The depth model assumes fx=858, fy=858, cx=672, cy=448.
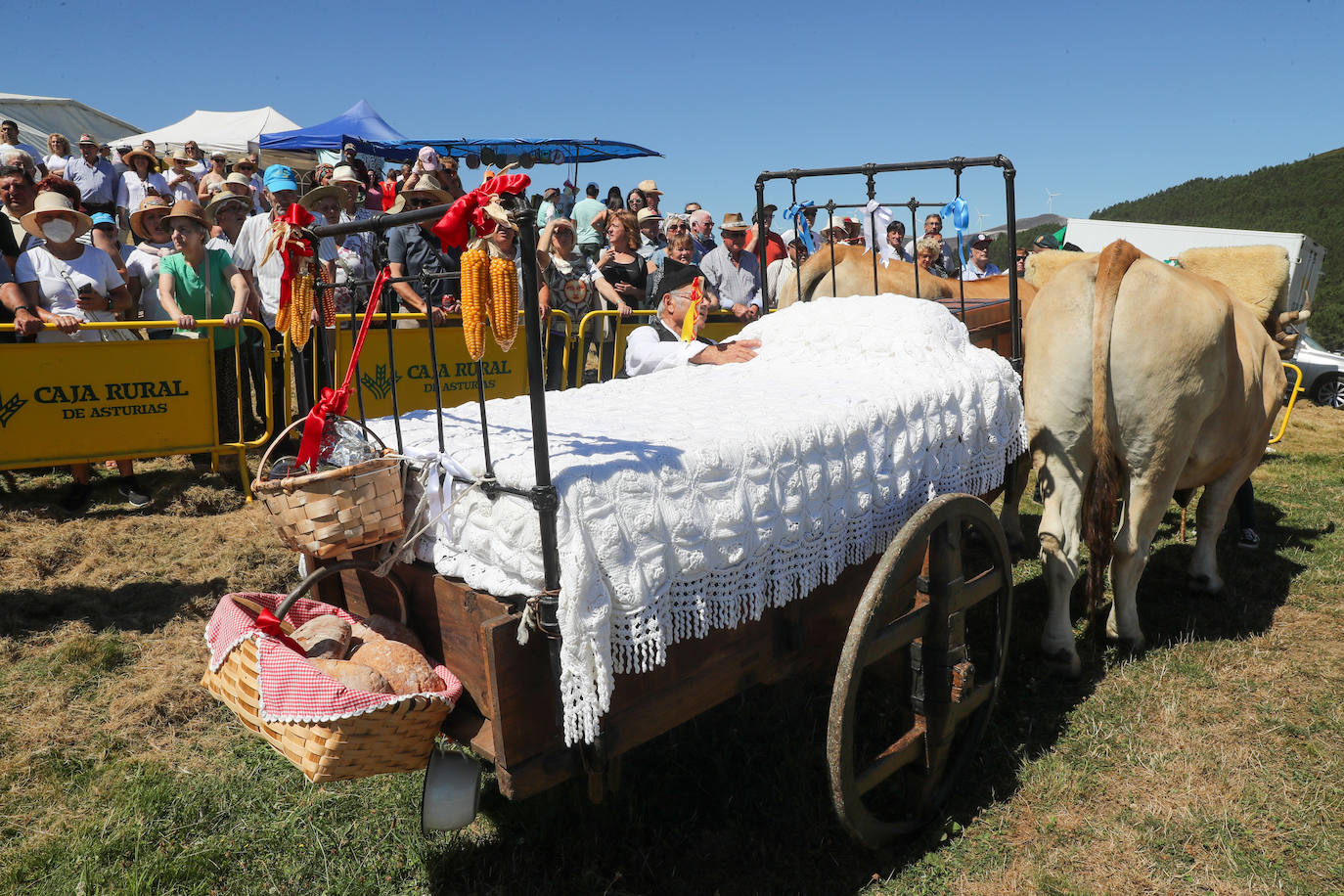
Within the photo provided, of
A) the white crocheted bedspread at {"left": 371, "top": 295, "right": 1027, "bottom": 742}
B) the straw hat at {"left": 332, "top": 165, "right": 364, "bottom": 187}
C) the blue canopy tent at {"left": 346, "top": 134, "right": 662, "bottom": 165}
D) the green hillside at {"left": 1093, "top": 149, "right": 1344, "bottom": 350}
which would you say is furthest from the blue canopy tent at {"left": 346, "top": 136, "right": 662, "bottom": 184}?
the green hillside at {"left": 1093, "top": 149, "right": 1344, "bottom": 350}

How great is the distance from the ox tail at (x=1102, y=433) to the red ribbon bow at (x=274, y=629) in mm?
3142

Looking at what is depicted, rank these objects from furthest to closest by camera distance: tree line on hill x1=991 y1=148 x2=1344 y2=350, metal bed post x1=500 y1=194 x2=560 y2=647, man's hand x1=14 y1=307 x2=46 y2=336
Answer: tree line on hill x1=991 y1=148 x2=1344 y2=350
man's hand x1=14 y1=307 x2=46 y2=336
metal bed post x1=500 y1=194 x2=560 y2=647

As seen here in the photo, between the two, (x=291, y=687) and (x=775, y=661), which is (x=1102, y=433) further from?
(x=291, y=687)

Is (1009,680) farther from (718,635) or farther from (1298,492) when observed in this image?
(1298,492)

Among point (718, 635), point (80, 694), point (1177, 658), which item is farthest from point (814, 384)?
point (80, 694)

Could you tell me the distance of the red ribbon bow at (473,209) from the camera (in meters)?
1.92

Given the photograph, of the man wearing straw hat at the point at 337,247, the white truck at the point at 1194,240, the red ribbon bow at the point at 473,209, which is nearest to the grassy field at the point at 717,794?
the red ribbon bow at the point at 473,209

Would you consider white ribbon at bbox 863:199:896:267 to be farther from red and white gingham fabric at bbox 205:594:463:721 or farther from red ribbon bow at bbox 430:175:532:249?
red and white gingham fabric at bbox 205:594:463:721

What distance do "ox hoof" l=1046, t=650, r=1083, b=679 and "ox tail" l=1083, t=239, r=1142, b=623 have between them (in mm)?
310

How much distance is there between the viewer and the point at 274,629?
2117 mm

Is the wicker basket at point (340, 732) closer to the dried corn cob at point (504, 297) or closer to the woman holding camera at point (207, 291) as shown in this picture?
the dried corn cob at point (504, 297)

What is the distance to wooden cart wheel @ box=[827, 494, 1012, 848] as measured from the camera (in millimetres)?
2350

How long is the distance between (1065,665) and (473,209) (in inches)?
131

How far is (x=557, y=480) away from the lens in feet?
6.41
